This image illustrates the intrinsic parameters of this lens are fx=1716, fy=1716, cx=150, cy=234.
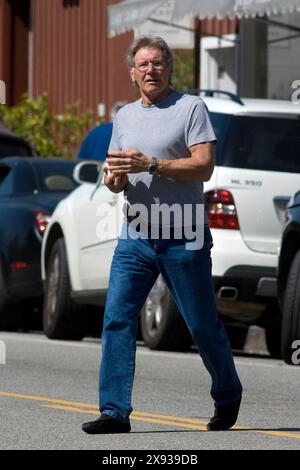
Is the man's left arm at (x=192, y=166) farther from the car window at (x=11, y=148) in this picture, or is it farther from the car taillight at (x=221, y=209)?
the car window at (x=11, y=148)

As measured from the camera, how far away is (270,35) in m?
24.0

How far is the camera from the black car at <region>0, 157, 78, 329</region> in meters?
16.2

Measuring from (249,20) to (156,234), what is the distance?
1678cm

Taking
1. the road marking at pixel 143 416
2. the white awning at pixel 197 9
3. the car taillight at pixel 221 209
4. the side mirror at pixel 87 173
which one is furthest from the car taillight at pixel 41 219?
the road marking at pixel 143 416

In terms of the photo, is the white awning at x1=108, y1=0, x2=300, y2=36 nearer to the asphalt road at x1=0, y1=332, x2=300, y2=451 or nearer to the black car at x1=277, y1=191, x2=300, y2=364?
the asphalt road at x1=0, y1=332, x2=300, y2=451

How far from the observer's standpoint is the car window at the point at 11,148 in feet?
66.9

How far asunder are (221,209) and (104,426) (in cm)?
472

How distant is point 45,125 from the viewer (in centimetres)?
3128

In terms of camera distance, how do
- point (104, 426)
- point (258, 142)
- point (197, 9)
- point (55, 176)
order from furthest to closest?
point (197, 9) < point (55, 176) < point (258, 142) < point (104, 426)

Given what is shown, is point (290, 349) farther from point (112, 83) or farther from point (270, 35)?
point (112, 83)

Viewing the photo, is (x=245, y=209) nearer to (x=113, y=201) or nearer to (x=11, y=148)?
(x=113, y=201)

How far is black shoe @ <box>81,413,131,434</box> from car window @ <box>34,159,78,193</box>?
865cm

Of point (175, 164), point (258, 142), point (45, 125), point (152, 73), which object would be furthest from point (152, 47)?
point (45, 125)

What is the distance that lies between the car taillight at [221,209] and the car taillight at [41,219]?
3.69 m
